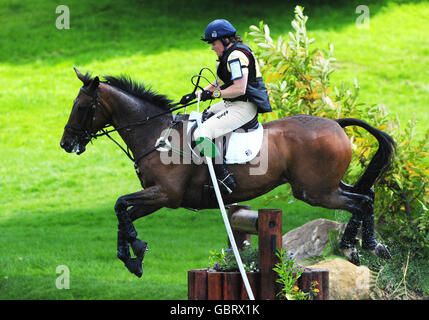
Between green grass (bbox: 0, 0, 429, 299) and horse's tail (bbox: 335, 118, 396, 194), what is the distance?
120 inches

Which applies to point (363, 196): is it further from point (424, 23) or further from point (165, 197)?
point (424, 23)

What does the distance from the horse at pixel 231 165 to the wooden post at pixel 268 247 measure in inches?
13.2

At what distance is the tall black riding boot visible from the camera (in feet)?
21.0

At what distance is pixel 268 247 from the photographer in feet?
20.8

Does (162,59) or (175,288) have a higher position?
(162,59)

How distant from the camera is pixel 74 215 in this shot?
16.1 meters

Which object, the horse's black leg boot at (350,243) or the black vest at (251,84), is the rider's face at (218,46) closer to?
the black vest at (251,84)

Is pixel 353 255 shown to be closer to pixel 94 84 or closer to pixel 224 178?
pixel 224 178

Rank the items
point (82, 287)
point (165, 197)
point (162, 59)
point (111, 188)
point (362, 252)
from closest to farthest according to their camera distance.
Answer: point (165, 197)
point (362, 252)
point (82, 287)
point (111, 188)
point (162, 59)

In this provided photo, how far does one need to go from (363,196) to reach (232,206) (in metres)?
1.54

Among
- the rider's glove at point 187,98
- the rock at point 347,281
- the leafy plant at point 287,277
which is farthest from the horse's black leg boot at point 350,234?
the rock at point 347,281

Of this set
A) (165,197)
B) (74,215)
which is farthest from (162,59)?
(165,197)

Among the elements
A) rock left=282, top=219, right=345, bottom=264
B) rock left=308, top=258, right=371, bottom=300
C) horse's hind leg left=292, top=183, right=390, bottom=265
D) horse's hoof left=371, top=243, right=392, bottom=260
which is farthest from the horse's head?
rock left=282, top=219, right=345, bottom=264

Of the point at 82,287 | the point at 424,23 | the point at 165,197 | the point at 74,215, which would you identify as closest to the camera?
the point at 165,197
